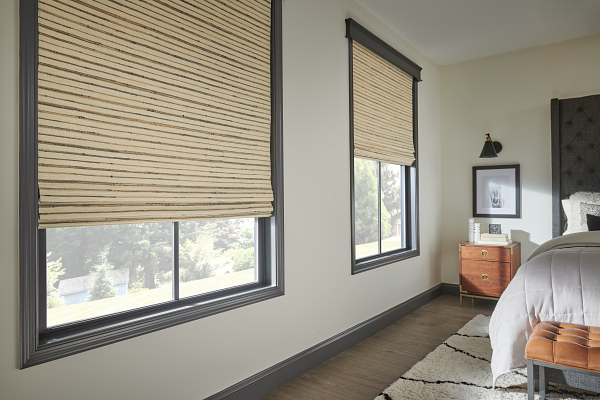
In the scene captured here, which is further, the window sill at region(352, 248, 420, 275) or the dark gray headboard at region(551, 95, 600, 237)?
the dark gray headboard at region(551, 95, 600, 237)

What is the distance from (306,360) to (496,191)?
298cm

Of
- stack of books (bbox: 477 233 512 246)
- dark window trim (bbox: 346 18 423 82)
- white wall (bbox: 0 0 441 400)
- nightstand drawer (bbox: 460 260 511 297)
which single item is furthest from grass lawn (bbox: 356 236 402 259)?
dark window trim (bbox: 346 18 423 82)

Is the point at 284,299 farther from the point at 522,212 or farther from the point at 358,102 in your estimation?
the point at 522,212

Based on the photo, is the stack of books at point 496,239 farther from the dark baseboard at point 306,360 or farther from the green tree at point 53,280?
the green tree at point 53,280

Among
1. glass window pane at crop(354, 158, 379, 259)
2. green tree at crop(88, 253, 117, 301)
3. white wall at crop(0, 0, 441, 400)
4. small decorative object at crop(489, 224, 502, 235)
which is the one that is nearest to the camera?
white wall at crop(0, 0, 441, 400)

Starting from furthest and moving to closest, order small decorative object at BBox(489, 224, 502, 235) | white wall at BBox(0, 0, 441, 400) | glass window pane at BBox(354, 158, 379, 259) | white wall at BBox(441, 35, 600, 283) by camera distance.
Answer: small decorative object at BBox(489, 224, 502, 235)
white wall at BBox(441, 35, 600, 283)
glass window pane at BBox(354, 158, 379, 259)
white wall at BBox(0, 0, 441, 400)

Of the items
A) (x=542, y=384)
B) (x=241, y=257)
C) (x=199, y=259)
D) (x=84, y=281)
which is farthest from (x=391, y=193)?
(x=84, y=281)

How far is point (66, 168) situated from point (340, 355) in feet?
6.96

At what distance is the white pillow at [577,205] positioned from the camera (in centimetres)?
362

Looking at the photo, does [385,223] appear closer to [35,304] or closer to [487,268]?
[487,268]

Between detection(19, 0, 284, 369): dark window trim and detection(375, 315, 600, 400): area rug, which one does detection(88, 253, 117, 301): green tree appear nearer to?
detection(19, 0, 284, 369): dark window trim

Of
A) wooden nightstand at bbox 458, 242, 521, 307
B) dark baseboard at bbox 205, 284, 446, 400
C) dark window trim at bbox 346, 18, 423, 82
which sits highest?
dark window trim at bbox 346, 18, 423, 82

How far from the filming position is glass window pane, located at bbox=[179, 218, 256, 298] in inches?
77.9

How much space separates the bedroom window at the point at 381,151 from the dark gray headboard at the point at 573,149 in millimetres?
1338
